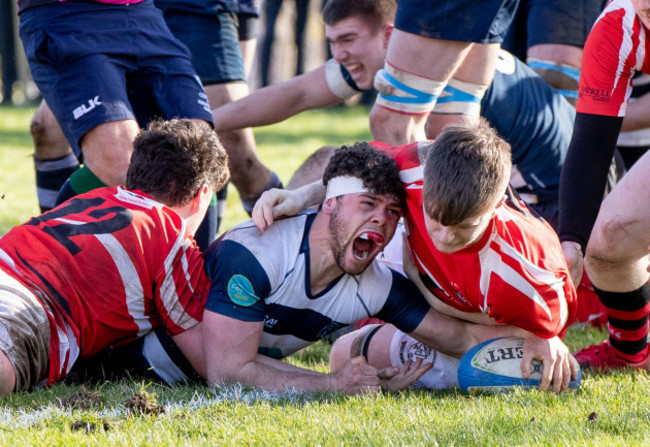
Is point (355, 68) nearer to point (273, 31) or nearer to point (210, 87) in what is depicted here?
point (210, 87)

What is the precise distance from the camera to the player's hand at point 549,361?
3.59 meters

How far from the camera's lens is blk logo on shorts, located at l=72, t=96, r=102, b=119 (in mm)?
4430

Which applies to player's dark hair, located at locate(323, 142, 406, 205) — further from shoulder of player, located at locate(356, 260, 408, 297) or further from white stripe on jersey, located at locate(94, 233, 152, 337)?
white stripe on jersey, located at locate(94, 233, 152, 337)

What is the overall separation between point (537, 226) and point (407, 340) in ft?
2.74

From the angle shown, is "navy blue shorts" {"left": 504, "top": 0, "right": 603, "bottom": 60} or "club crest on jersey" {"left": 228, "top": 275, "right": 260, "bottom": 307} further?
"navy blue shorts" {"left": 504, "top": 0, "right": 603, "bottom": 60}

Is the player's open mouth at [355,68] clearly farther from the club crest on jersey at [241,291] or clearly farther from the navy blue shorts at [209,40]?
the club crest on jersey at [241,291]

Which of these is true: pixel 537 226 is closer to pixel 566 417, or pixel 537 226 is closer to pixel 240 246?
pixel 566 417

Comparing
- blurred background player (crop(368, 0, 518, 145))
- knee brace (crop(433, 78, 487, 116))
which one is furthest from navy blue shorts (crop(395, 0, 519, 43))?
knee brace (crop(433, 78, 487, 116))

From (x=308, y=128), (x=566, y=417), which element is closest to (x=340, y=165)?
(x=566, y=417)

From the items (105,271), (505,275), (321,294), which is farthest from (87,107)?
(505,275)

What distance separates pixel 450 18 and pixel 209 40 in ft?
7.10

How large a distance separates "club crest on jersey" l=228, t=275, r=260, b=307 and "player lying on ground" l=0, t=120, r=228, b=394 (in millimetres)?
197

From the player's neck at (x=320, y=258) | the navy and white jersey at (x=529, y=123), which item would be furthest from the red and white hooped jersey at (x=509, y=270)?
the navy and white jersey at (x=529, y=123)

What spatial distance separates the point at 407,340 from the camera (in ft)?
13.4
